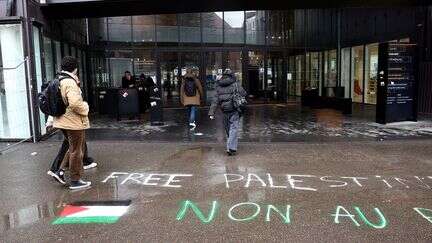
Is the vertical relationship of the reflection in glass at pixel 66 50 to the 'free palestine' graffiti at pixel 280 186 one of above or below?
above

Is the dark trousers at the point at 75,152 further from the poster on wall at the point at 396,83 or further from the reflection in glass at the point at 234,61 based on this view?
the reflection in glass at the point at 234,61

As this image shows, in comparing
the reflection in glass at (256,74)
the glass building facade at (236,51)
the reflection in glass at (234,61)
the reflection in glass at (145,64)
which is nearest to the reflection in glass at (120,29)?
the glass building facade at (236,51)

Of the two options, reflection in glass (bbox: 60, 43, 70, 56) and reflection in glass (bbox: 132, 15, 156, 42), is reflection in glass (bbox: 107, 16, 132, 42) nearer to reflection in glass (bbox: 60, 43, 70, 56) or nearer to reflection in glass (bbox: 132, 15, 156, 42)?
reflection in glass (bbox: 132, 15, 156, 42)

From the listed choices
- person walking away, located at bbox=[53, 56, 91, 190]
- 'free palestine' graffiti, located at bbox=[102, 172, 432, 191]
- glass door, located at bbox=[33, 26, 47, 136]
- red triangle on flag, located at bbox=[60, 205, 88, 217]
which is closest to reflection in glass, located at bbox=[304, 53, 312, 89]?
glass door, located at bbox=[33, 26, 47, 136]

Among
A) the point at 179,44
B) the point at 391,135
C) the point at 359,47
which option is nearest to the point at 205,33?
the point at 179,44

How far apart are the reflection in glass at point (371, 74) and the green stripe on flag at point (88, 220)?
1489 cm

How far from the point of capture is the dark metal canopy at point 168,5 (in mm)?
10477

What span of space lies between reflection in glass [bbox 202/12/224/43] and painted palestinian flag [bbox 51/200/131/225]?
14155 millimetres

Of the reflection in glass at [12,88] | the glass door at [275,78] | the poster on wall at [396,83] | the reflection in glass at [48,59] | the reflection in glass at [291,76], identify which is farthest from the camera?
the reflection in glass at [291,76]

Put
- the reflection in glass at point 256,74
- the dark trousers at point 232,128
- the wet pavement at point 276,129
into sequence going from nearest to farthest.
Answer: the dark trousers at point 232,128
the wet pavement at point 276,129
the reflection in glass at point 256,74

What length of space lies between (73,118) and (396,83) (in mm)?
9160

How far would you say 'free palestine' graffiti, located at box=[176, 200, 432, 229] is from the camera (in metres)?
4.78

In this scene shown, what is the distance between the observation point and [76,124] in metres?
6.02

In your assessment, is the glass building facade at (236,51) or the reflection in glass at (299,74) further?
the reflection in glass at (299,74)
